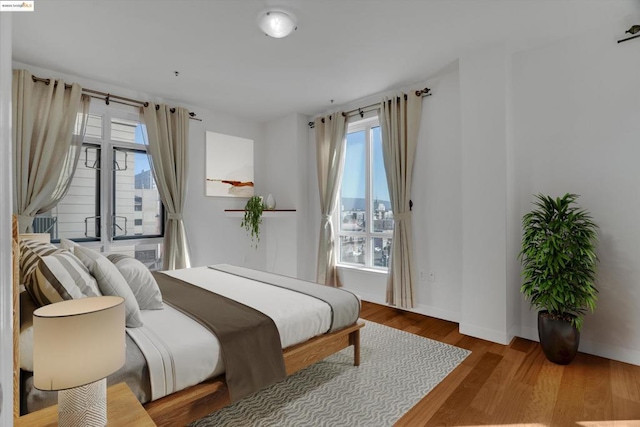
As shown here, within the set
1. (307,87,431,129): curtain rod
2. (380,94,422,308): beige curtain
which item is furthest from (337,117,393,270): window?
(380,94,422,308): beige curtain

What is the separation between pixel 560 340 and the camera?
7.66 feet

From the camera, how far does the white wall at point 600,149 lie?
241 centimetres

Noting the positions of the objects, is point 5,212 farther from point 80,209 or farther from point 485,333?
point 80,209

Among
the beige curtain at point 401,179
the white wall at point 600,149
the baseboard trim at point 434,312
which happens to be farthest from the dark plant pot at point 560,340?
the beige curtain at point 401,179

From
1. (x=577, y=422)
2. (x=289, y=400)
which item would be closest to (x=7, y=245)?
(x=289, y=400)

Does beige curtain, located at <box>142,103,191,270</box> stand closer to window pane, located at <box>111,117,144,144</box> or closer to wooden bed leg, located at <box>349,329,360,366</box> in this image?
window pane, located at <box>111,117,144,144</box>

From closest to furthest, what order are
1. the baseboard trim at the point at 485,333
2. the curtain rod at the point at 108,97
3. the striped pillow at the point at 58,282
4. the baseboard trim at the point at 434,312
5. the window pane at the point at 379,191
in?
the striped pillow at the point at 58,282, the baseboard trim at the point at 485,333, the curtain rod at the point at 108,97, the baseboard trim at the point at 434,312, the window pane at the point at 379,191

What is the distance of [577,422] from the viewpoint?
1.75 m

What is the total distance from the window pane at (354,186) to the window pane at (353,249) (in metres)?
0.14

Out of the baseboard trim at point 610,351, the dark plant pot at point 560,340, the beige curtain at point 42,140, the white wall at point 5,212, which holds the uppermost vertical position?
the beige curtain at point 42,140

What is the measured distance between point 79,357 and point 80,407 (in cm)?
20

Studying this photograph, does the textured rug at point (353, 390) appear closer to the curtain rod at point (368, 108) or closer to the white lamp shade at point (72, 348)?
the white lamp shade at point (72, 348)

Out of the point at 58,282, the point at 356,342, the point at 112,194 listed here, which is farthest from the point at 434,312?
the point at 112,194

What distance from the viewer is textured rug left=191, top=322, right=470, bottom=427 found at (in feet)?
5.93
